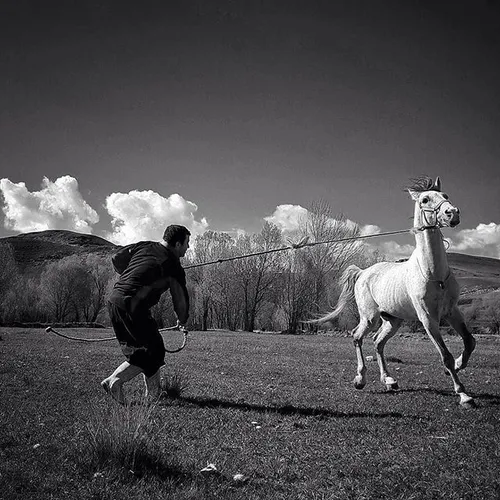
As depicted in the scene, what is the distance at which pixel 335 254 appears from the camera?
49156mm

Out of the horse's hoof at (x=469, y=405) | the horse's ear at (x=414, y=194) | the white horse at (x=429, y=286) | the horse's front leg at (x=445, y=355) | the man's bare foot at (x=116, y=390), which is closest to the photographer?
the man's bare foot at (x=116, y=390)

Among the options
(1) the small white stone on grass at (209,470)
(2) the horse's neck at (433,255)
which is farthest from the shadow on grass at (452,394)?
(1) the small white stone on grass at (209,470)

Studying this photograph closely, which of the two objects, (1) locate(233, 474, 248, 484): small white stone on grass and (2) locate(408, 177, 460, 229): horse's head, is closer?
(1) locate(233, 474, 248, 484): small white stone on grass

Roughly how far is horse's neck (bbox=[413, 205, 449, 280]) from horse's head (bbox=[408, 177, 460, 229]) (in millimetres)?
181

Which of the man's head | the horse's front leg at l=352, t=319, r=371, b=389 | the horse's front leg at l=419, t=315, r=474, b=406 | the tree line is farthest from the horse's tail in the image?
the tree line

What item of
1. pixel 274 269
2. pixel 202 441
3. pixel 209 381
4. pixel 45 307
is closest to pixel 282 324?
pixel 274 269

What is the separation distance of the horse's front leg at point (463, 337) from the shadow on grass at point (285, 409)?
2018mm

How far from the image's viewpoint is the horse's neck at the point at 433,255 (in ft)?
23.5

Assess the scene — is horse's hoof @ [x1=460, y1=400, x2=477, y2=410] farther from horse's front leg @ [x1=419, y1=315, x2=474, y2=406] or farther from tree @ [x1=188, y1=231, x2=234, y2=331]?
tree @ [x1=188, y1=231, x2=234, y2=331]

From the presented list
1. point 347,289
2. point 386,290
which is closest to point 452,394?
point 386,290

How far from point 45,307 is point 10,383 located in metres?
78.1

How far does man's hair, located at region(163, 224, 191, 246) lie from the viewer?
6.26 metres

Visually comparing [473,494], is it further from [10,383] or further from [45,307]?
[45,307]

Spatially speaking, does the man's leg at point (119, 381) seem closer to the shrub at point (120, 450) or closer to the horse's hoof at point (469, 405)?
the shrub at point (120, 450)
